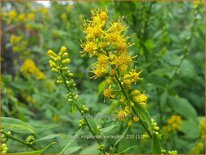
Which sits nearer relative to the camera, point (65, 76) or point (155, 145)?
point (155, 145)

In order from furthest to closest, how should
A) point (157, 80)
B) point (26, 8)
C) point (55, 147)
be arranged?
point (26, 8) < point (157, 80) < point (55, 147)

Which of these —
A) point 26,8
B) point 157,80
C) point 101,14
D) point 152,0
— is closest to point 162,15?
point 152,0

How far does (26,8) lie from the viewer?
5.42m

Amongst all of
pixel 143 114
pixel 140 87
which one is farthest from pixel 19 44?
pixel 143 114

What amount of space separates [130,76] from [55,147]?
48 cm

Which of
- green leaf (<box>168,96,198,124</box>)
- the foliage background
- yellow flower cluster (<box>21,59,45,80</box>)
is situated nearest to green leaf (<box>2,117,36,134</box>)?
the foliage background

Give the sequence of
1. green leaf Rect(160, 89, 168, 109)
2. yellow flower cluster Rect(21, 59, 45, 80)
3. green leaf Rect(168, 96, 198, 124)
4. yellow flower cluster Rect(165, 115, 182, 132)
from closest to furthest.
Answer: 1. green leaf Rect(160, 89, 168, 109)
2. green leaf Rect(168, 96, 198, 124)
3. yellow flower cluster Rect(165, 115, 182, 132)
4. yellow flower cluster Rect(21, 59, 45, 80)

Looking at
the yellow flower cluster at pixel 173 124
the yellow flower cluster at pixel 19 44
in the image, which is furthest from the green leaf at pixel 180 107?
the yellow flower cluster at pixel 19 44

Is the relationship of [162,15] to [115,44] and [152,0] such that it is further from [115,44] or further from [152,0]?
[115,44]

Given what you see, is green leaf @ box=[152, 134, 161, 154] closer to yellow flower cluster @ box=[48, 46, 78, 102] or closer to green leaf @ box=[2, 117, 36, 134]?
yellow flower cluster @ box=[48, 46, 78, 102]

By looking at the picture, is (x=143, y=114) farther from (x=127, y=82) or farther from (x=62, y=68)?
(x=62, y=68)

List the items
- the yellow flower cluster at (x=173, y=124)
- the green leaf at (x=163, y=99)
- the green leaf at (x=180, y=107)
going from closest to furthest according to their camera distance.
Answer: the green leaf at (x=163, y=99) → the green leaf at (x=180, y=107) → the yellow flower cluster at (x=173, y=124)

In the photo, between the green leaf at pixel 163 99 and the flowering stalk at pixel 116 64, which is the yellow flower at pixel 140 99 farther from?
the green leaf at pixel 163 99

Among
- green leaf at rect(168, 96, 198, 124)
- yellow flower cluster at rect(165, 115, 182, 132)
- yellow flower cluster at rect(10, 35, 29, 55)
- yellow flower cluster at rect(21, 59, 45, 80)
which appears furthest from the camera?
yellow flower cluster at rect(10, 35, 29, 55)
